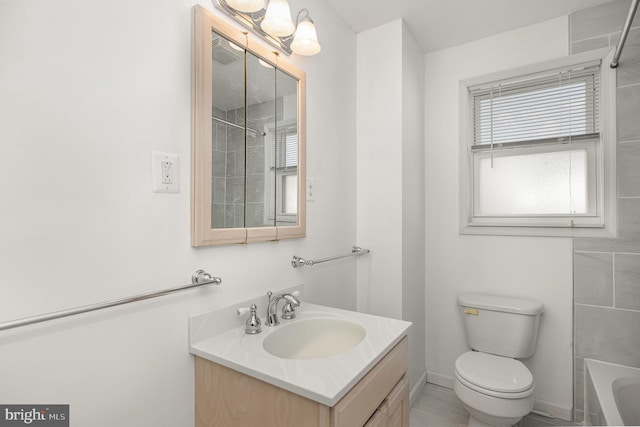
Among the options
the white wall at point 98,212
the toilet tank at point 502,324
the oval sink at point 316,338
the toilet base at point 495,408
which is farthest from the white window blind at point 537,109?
the white wall at point 98,212

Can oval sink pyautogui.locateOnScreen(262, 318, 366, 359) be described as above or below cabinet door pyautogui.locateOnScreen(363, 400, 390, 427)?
above

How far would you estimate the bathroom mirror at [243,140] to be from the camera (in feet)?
3.60

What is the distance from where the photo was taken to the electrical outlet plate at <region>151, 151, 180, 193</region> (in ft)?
3.23

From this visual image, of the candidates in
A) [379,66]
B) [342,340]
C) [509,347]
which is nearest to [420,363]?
[509,347]

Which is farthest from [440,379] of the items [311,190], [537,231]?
[311,190]

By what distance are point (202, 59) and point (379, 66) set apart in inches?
50.3

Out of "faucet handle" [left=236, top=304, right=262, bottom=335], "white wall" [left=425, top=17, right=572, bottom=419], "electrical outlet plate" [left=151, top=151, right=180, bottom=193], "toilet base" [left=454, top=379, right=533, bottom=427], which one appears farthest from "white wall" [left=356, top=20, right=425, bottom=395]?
"electrical outlet plate" [left=151, top=151, right=180, bottom=193]

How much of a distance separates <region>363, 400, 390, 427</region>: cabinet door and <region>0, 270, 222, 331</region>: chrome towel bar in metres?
0.68

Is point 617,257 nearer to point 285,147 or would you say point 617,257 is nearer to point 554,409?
point 554,409

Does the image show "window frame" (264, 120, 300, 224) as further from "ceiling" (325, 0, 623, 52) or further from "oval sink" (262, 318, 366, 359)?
"ceiling" (325, 0, 623, 52)

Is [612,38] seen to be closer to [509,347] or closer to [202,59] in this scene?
[509,347]

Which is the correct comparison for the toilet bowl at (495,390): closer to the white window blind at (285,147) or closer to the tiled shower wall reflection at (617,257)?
the tiled shower wall reflection at (617,257)

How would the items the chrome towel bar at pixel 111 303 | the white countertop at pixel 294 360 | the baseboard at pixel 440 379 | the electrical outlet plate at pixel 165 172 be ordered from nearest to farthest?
1. the chrome towel bar at pixel 111 303
2. the white countertop at pixel 294 360
3. the electrical outlet plate at pixel 165 172
4. the baseboard at pixel 440 379

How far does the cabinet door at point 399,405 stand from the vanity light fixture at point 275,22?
145 centimetres
